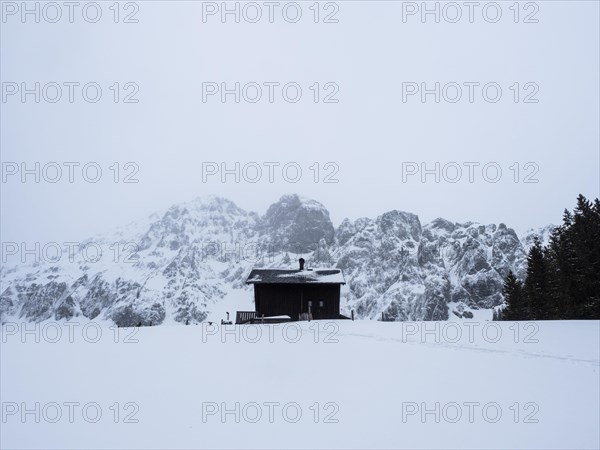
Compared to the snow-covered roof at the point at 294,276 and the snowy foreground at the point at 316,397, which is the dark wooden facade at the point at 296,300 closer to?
the snow-covered roof at the point at 294,276

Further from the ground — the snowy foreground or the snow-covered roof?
the snowy foreground

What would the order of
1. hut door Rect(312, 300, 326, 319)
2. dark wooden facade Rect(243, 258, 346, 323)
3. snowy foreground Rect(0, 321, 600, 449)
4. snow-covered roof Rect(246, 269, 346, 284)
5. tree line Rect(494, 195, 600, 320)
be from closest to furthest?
snowy foreground Rect(0, 321, 600, 449), tree line Rect(494, 195, 600, 320), snow-covered roof Rect(246, 269, 346, 284), dark wooden facade Rect(243, 258, 346, 323), hut door Rect(312, 300, 326, 319)

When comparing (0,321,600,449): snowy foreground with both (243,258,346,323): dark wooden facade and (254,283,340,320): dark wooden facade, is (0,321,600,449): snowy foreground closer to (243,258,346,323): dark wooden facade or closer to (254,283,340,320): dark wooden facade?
(243,258,346,323): dark wooden facade

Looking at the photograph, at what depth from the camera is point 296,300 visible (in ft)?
122

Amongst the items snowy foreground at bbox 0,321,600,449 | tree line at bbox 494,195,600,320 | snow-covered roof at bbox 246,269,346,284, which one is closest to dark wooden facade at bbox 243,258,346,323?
snow-covered roof at bbox 246,269,346,284

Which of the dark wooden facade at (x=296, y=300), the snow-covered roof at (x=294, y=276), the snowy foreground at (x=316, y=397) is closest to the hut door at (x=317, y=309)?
the dark wooden facade at (x=296, y=300)

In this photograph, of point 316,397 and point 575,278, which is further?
point 575,278

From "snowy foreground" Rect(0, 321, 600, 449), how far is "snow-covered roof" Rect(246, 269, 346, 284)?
961 inches

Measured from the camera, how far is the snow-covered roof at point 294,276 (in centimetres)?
3665

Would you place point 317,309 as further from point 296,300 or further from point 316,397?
point 316,397

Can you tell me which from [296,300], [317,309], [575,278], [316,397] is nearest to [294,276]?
[296,300]

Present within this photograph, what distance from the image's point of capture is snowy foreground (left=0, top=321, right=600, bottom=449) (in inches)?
230

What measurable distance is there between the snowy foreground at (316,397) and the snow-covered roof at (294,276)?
2442 centimetres

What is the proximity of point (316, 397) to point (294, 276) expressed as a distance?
30.9 m
